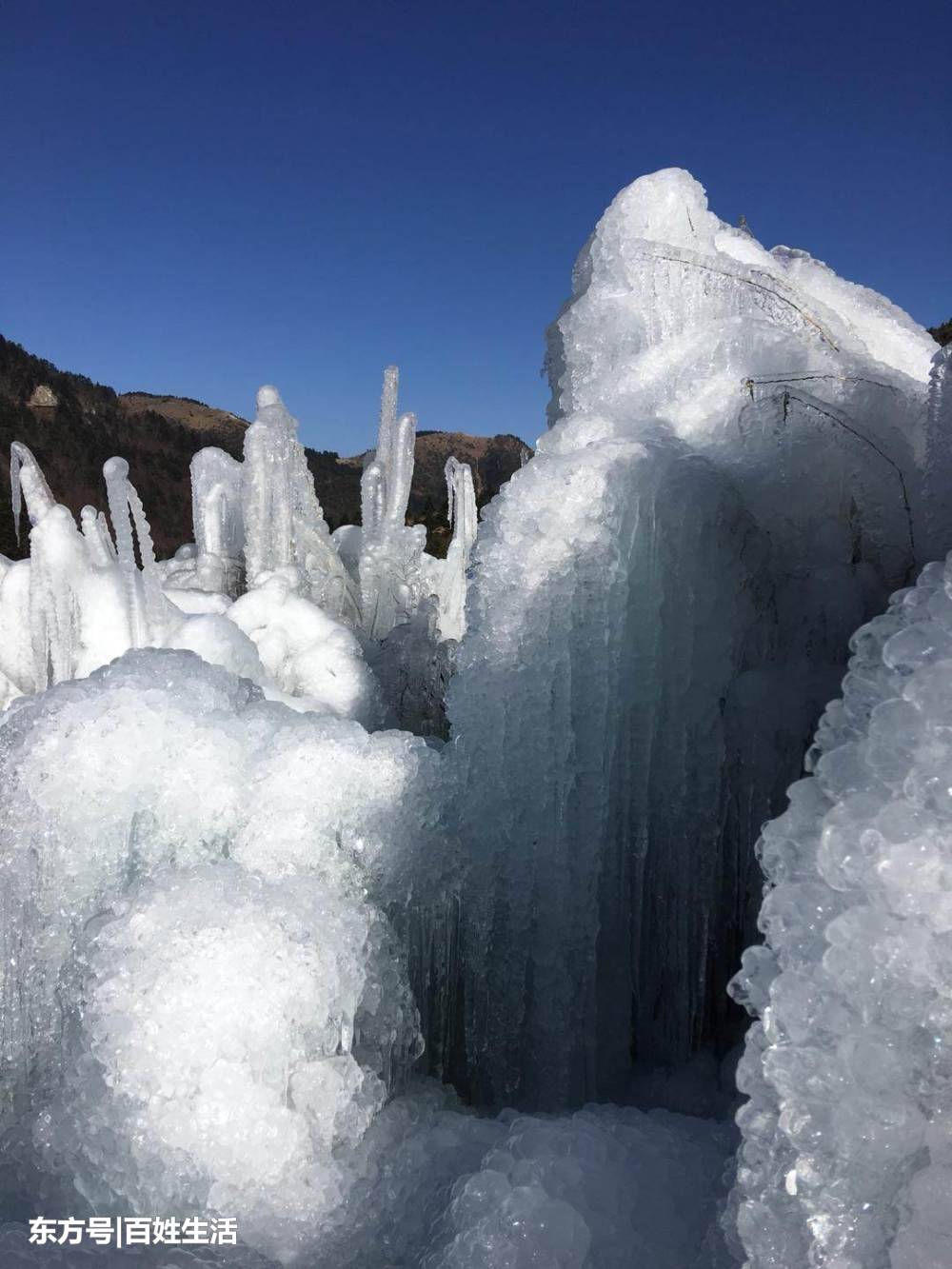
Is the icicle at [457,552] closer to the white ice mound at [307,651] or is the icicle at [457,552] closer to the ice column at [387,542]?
the ice column at [387,542]

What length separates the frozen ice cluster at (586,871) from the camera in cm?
130

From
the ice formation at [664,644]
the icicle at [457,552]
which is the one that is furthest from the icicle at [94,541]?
the ice formation at [664,644]

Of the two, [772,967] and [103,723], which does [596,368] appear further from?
[772,967]

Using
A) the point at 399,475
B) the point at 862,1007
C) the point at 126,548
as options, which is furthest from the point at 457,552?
the point at 862,1007

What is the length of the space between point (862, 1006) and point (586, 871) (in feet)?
5.68

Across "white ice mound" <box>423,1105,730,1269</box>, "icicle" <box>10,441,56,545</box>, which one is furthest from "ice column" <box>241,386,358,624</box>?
"white ice mound" <box>423,1105,730,1269</box>

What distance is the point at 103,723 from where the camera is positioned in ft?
9.50

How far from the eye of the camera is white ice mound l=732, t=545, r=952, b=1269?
1.20 m

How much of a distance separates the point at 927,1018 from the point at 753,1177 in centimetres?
35

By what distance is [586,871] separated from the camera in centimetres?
296

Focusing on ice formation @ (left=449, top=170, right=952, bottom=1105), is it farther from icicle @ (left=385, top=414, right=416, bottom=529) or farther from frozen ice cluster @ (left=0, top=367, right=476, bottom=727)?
icicle @ (left=385, top=414, right=416, bottom=529)

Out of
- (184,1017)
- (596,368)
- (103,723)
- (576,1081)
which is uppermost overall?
(596,368)

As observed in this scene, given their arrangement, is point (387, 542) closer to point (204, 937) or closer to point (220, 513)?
point (220, 513)

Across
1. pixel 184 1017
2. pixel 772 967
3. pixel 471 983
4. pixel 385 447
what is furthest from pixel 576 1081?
pixel 385 447
